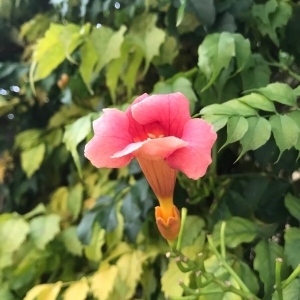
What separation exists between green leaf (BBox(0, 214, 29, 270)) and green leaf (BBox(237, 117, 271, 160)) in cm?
48

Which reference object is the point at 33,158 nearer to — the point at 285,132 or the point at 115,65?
the point at 115,65

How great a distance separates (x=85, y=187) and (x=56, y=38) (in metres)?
0.33

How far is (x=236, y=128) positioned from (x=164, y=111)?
0.12 m

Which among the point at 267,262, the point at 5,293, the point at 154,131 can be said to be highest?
the point at 154,131

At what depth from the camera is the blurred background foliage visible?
20.6 inches

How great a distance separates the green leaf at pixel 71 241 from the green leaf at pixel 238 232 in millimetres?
302

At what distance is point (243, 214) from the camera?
0.61m

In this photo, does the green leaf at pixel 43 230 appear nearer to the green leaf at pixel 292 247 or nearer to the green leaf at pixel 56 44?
the green leaf at pixel 56 44

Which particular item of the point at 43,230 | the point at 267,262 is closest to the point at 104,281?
the point at 43,230

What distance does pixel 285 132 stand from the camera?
0.43m

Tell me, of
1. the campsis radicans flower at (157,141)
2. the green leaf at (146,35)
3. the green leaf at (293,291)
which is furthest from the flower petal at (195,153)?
the green leaf at (146,35)

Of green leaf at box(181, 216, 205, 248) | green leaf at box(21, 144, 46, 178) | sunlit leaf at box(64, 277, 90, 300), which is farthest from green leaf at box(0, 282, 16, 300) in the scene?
green leaf at box(181, 216, 205, 248)

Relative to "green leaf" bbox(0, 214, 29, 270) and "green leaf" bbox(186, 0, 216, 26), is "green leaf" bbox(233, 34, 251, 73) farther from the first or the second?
"green leaf" bbox(0, 214, 29, 270)

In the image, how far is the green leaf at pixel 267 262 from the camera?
0.50 meters
